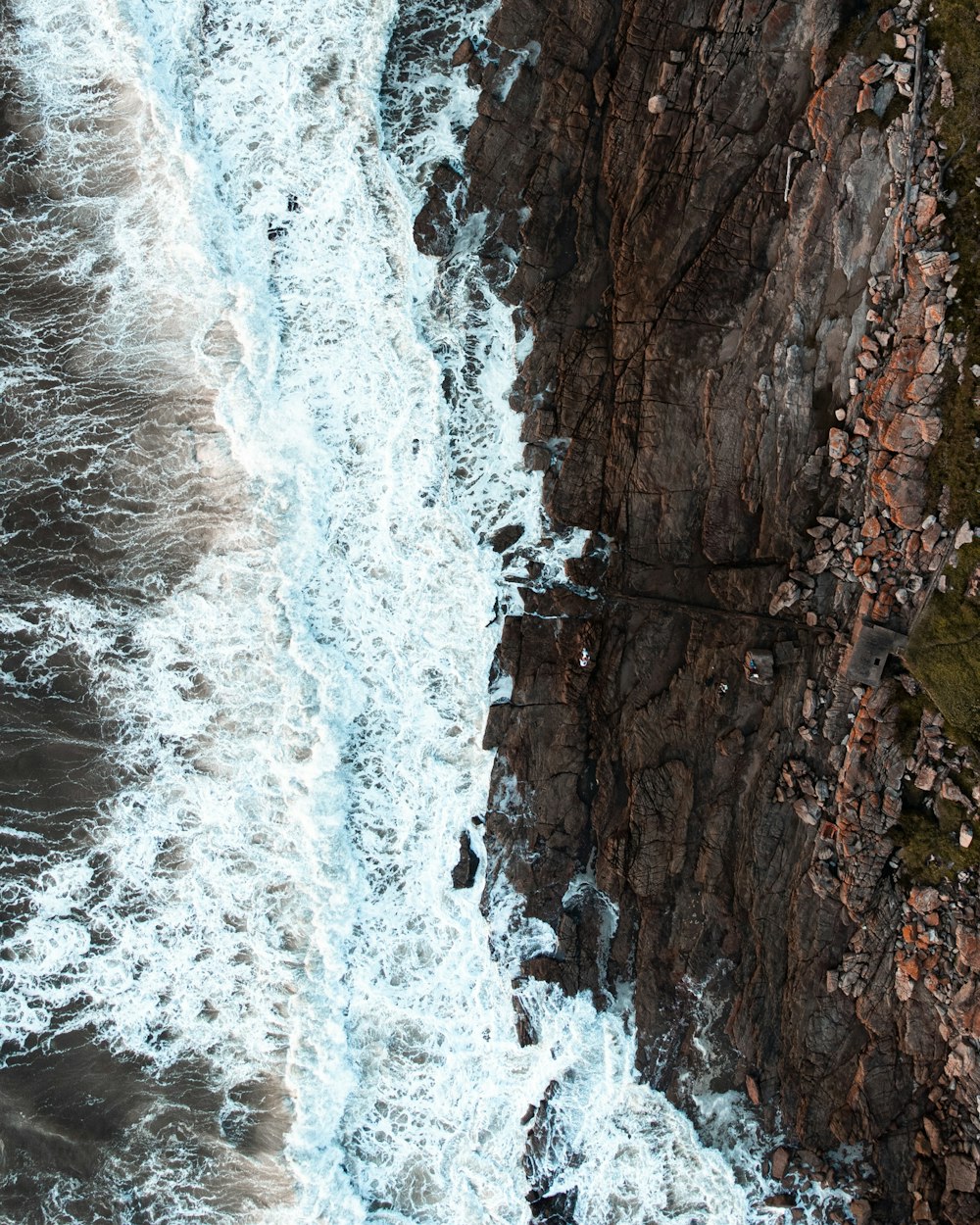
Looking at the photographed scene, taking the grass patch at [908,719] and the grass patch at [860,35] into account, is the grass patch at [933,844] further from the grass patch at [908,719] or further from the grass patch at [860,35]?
the grass patch at [860,35]

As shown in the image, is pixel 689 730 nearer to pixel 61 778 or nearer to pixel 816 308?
pixel 816 308

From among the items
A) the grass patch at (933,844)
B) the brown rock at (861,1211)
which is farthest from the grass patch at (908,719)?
the brown rock at (861,1211)

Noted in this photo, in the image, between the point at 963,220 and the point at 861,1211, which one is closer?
the point at 963,220

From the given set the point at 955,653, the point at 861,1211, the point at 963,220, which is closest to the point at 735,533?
the point at 955,653

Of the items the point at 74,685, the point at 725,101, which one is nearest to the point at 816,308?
the point at 725,101

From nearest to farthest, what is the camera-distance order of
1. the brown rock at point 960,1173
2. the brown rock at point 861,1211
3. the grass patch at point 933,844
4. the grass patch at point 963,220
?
1. the grass patch at point 963,220
2. the grass patch at point 933,844
3. the brown rock at point 960,1173
4. the brown rock at point 861,1211

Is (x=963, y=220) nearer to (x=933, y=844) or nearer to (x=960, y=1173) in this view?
(x=933, y=844)
